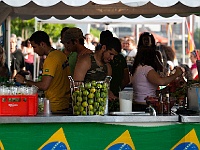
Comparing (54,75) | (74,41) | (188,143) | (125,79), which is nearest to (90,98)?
(54,75)

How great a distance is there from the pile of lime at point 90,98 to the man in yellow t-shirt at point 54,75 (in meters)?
0.62

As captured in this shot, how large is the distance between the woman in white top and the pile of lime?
891 mm

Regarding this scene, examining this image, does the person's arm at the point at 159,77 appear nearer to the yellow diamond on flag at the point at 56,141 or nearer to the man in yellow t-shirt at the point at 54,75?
the man in yellow t-shirt at the point at 54,75

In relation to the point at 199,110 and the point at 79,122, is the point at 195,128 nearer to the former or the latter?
the point at 199,110

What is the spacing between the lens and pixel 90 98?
17.3 ft

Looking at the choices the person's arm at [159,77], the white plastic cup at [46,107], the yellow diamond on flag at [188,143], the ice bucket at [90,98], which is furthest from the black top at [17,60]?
the yellow diamond on flag at [188,143]

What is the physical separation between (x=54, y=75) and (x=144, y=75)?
95 cm

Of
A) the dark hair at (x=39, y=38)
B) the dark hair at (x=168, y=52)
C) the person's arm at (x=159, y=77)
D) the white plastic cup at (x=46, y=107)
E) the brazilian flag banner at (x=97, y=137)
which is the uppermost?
the dark hair at (x=39, y=38)

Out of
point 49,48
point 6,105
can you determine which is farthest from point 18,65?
point 6,105

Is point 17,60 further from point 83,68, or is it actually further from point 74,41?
point 83,68

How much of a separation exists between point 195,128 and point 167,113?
0.30 metres

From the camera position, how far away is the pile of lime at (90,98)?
5277 millimetres

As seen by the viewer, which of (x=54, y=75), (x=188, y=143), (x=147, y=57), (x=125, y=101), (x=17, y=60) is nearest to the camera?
(x=188, y=143)

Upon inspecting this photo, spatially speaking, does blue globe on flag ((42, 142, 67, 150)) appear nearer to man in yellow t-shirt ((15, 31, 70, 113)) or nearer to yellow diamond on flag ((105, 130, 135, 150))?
yellow diamond on flag ((105, 130, 135, 150))
